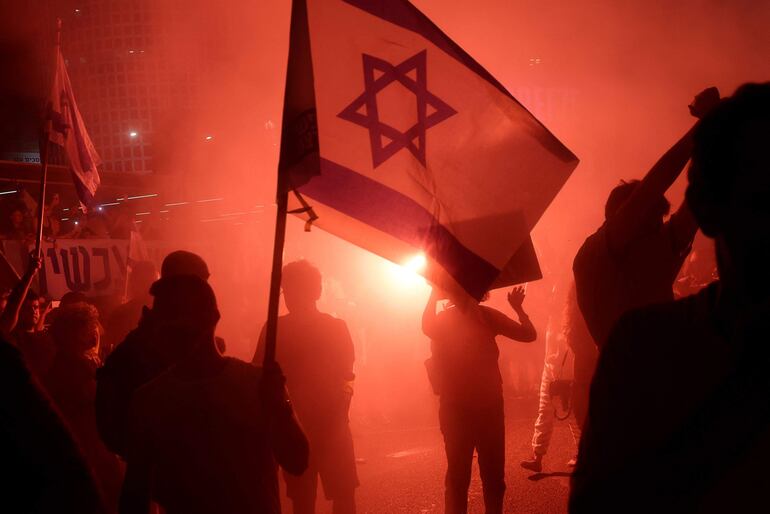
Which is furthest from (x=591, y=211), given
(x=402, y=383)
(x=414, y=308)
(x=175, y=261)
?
(x=175, y=261)

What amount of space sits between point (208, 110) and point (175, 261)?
13.1 m

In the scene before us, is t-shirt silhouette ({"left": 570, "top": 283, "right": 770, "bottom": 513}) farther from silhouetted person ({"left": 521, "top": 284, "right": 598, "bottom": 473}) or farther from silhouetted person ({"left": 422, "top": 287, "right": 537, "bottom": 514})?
silhouetted person ({"left": 521, "top": 284, "right": 598, "bottom": 473})

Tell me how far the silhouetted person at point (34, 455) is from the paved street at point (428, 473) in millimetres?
4582

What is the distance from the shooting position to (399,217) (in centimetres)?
285

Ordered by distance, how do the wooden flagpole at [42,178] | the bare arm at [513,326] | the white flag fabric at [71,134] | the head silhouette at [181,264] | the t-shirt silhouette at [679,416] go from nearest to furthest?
the t-shirt silhouette at [679,416]
the head silhouette at [181,264]
the wooden flagpole at [42,178]
the bare arm at [513,326]
the white flag fabric at [71,134]

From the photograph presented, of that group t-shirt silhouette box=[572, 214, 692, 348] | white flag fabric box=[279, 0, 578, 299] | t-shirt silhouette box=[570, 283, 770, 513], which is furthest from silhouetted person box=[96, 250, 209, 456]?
t-shirt silhouette box=[570, 283, 770, 513]

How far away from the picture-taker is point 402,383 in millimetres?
10633

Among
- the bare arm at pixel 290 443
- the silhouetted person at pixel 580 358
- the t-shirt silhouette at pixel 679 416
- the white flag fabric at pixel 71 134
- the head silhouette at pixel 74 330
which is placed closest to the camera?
the t-shirt silhouette at pixel 679 416

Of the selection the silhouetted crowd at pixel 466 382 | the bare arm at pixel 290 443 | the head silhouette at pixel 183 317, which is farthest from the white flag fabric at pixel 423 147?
the bare arm at pixel 290 443

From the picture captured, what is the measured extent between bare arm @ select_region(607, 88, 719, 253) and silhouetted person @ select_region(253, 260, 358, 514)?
93.4 inches

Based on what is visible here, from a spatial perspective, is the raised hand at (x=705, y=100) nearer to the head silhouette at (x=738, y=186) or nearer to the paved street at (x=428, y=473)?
the head silhouette at (x=738, y=186)

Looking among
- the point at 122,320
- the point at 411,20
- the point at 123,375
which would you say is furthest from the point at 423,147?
the point at 122,320

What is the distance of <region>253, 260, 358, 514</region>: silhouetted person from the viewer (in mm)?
4676

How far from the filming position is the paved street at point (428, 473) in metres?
5.89
